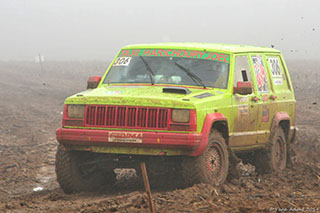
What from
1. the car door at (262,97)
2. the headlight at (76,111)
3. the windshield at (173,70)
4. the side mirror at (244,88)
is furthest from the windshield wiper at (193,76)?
the headlight at (76,111)

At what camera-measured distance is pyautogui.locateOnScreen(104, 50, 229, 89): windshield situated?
996cm

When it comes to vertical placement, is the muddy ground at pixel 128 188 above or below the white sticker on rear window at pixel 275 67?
below

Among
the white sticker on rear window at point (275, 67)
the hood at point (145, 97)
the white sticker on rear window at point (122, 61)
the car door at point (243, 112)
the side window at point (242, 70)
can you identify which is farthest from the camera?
the white sticker on rear window at point (275, 67)

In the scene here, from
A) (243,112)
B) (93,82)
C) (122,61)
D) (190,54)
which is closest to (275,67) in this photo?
(243,112)

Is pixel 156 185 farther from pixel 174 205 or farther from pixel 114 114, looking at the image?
pixel 174 205

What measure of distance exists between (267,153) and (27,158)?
14.7ft

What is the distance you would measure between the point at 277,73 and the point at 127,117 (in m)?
4.03

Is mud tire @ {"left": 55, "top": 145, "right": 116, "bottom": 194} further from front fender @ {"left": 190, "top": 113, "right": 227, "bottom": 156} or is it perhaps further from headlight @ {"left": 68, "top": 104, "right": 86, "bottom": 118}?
front fender @ {"left": 190, "top": 113, "right": 227, "bottom": 156}

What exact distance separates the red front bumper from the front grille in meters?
0.11

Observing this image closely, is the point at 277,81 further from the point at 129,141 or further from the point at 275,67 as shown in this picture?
the point at 129,141

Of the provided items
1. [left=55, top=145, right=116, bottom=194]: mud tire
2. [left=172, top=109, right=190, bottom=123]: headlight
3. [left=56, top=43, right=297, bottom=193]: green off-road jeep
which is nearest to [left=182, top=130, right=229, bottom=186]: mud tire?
[left=56, top=43, right=297, bottom=193]: green off-road jeep

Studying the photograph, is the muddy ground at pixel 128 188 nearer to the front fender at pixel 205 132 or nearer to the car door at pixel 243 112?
the front fender at pixel 205 132

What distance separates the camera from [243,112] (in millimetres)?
10289

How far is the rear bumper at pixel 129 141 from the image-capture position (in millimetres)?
8625
